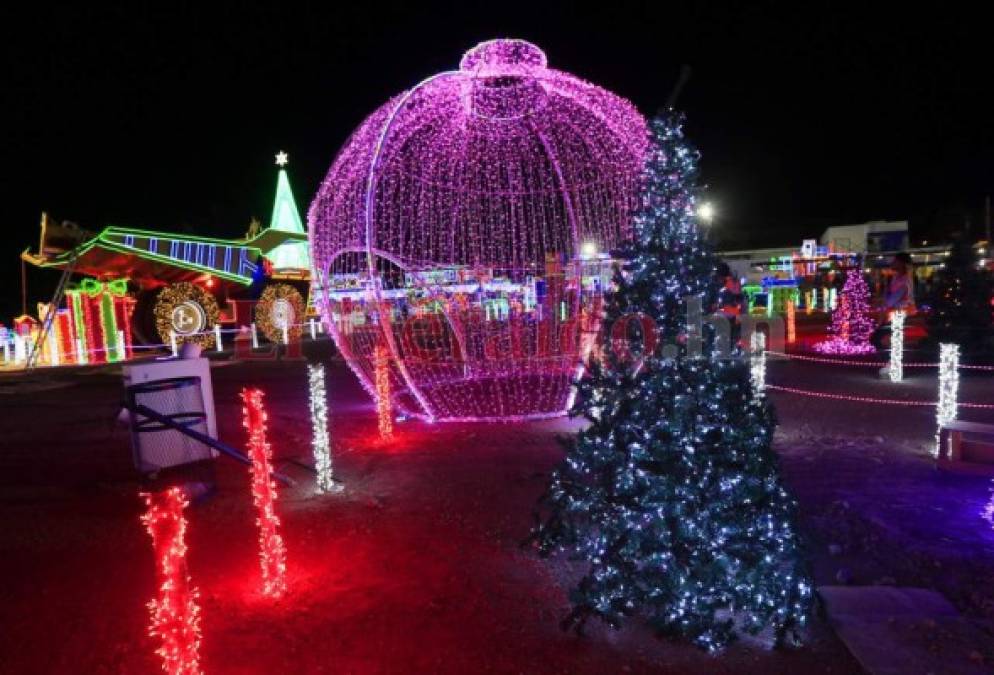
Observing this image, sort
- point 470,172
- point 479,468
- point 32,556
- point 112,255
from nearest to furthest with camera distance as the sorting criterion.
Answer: point 32,556 → point 479,468 → point 470,172 → point 112,255

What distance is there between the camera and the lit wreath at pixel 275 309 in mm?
20641

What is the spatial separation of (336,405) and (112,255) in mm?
11428

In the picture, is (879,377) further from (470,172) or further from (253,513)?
(253,513)

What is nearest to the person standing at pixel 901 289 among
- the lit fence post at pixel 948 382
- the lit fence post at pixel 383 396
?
the lit fence post at pixel 948 382

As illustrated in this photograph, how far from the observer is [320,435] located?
5926 millimetres

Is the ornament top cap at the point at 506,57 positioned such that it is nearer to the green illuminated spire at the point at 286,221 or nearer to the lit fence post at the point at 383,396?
the lit fence post at the point at 383,396

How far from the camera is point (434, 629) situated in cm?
350

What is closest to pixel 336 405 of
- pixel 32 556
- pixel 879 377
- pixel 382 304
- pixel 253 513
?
pixel 382 304

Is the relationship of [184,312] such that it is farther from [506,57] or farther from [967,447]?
[967,447]

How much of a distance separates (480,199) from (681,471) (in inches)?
259

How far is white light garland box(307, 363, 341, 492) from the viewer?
19.5ft

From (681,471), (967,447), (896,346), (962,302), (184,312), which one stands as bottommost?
(967,447)

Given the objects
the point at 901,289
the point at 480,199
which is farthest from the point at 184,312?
the point at 901,289

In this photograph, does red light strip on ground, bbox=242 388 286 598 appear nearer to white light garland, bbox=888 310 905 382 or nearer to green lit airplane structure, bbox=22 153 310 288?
white light garland, bbox=888 310 905 382
